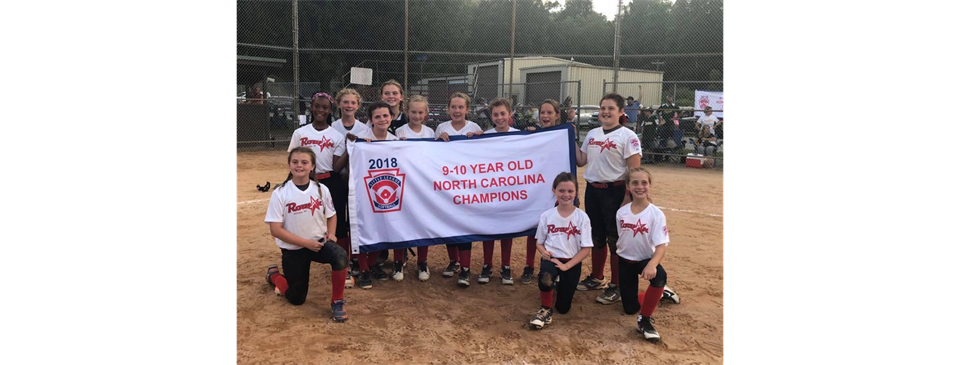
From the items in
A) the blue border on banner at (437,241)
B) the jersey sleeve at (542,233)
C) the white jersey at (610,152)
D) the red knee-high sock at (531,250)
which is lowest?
the red knee-high sock at (531,250)

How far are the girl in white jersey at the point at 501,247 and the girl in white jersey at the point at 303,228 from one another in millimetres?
1428

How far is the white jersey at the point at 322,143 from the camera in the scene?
490 cm

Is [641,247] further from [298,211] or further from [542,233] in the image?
[298,211]

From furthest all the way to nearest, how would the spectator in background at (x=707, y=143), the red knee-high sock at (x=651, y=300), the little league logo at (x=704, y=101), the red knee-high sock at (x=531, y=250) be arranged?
the little league logo at (x=704, y=101) < the spectator in background at (x=707, y=143) < the red knee-high sock at (x=531, y=250) < the red knee-high sock at (x=651, y=300)

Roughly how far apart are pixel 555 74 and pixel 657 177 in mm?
6953

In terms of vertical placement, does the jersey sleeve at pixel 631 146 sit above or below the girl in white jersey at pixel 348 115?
below

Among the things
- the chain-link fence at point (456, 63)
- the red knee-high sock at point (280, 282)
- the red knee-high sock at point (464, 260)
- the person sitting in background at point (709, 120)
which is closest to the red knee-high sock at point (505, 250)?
the red knee-high sock at point (464, 260)

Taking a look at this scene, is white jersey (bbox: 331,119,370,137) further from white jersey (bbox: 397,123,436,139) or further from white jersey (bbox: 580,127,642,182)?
white jersey (bbox: 580,127,642,182)

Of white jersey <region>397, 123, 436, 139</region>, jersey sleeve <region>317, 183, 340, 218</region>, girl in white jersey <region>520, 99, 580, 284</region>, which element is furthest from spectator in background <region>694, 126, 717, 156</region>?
jersey sleeve <region>317, 183, 340, 218</region>

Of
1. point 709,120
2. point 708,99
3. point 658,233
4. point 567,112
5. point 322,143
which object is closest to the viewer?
point 658,233

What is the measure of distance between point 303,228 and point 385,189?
2.98ft

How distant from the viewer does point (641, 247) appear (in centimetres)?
419

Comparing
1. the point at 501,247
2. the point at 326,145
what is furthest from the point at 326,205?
the point at 501,247

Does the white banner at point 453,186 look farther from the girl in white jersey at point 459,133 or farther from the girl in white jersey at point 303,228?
the girl in white jersey at point 303,228
